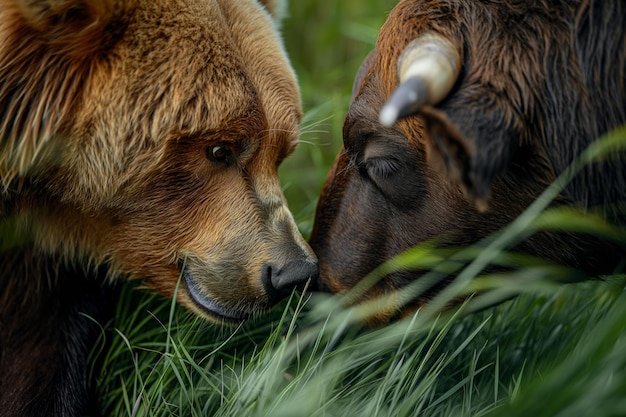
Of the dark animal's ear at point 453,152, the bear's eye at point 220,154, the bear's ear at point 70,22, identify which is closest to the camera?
the dark animal's ear at point 453,152

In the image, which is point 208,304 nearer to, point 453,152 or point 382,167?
point 382,167

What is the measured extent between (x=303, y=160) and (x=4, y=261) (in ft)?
11.3

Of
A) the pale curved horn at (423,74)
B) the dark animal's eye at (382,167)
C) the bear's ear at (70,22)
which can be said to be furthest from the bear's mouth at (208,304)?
the pale curved horn at (423,74)

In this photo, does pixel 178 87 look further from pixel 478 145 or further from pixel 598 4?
pixel 598 4

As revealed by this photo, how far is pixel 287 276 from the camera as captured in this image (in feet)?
11.2

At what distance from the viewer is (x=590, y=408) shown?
7.47ft

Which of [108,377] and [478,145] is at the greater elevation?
[478,145]

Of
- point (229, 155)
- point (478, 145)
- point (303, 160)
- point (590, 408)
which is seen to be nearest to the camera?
point (590, 408)

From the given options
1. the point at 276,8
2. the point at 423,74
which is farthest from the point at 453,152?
the point at 276,8

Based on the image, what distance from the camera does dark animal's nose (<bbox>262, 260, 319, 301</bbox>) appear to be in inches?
134

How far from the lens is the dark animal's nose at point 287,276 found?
340 centimetres

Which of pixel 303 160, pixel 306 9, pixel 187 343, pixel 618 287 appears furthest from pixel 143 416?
pixel 306 9

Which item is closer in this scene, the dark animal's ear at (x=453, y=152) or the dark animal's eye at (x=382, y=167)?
the dark animal's ear at (x=453, y=152)

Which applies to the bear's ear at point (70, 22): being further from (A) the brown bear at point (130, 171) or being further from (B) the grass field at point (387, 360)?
(B) the grass field at point (387, 360)
